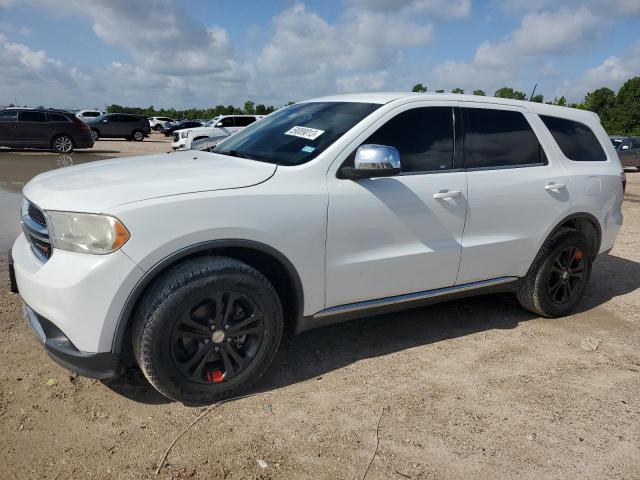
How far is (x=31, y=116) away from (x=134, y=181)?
17.7 m

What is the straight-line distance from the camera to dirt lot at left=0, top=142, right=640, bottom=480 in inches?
99.0

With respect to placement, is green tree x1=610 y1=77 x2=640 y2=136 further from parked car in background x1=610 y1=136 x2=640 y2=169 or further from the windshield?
the windshield

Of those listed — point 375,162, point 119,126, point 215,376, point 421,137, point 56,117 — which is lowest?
point 215,376

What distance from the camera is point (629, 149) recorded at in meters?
20.4

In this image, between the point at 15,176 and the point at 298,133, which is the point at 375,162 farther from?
the point at 15,176

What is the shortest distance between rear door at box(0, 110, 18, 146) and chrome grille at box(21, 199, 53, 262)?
17.0 m

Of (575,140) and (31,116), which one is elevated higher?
(575,140)

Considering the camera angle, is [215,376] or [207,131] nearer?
[215,376]

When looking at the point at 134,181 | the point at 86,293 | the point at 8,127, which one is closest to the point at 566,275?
the point at 134,181

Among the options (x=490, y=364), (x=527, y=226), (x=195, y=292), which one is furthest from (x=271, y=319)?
(x=527, y=226)

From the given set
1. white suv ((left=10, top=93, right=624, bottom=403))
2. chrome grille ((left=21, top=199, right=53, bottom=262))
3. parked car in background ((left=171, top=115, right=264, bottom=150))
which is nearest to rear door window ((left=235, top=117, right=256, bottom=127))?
parked car in background ((left=171, top=115, right=264, bottom=150))

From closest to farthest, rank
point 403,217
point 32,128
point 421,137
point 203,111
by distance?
point 403,217 → point 421,137 → point 32,128 → point 203,111

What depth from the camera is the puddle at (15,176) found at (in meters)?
6.66

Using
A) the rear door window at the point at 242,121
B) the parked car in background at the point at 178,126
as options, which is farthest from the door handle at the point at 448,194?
the parked car in background at the point at 178,126
